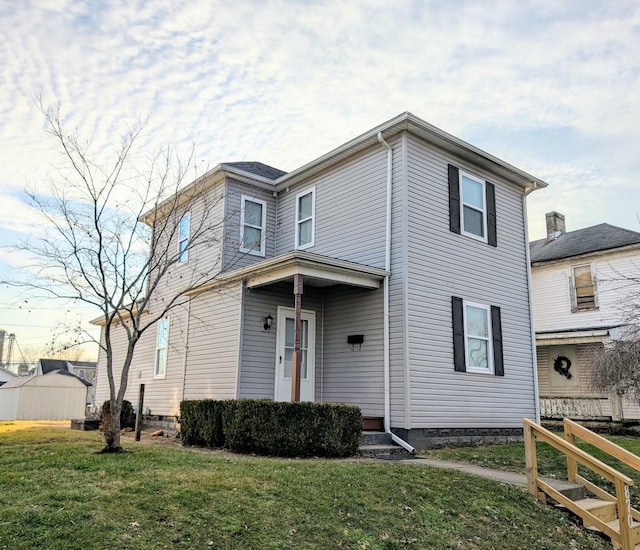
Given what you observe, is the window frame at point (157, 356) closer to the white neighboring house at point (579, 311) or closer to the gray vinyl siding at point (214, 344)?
the gray vinyl siding at point (214, 344)

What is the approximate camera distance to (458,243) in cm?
1196

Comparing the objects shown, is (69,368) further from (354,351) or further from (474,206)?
(474,206)

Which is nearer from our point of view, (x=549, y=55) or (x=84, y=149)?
(x=84, y=149)

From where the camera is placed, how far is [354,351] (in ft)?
37.5

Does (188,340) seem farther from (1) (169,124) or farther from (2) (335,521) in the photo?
(2) (335,521)

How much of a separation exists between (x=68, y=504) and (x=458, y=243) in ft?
30.6

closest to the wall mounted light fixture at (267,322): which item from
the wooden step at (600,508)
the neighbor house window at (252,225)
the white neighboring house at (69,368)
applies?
the neighbor house window at (252,225)

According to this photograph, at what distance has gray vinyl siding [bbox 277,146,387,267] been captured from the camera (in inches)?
456

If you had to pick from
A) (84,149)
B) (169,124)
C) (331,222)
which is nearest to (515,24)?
(331,222)

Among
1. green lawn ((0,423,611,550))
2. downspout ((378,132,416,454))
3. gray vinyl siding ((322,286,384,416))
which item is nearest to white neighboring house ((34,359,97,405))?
gray vinyl siding ((322,286,384,416))

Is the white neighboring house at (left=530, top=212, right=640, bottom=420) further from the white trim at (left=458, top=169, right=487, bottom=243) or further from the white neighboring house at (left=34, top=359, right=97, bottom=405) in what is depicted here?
the white neighboring house at (left=34, top=359, right=97, bottom=405)

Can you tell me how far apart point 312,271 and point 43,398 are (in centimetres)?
1755

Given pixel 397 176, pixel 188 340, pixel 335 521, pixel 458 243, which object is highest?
pixel 397 176

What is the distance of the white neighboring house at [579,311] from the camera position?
55.3 ft
